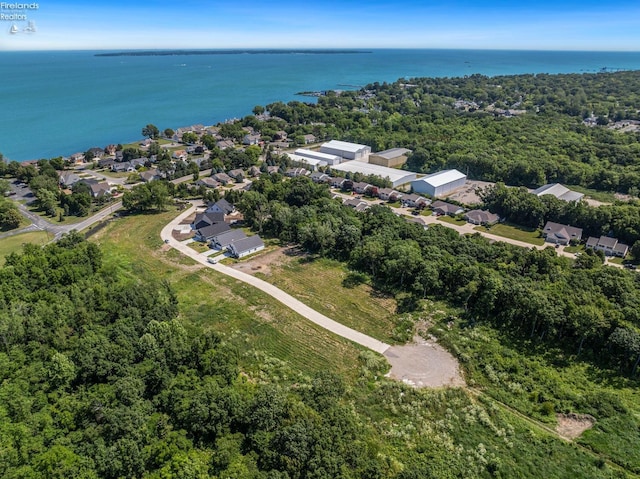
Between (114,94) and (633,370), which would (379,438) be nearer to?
(633,370)

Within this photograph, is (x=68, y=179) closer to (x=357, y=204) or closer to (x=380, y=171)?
(x=357, y=204)

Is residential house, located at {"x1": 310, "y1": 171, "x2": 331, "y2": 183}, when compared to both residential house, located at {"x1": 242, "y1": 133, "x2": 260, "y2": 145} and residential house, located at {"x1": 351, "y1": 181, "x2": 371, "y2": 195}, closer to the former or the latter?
residential house, located at {"x1": 351, "y1": 181, "x2": 371, "y2": 195}

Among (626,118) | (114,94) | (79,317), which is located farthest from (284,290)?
(114,94)

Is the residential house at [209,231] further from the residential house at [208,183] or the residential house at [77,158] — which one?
the residential house at [77,158]

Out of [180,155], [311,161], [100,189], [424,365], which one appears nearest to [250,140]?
[180,155]

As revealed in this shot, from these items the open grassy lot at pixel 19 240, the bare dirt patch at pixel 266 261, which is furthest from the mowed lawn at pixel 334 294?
the open grassy lot at pixel 19 240
